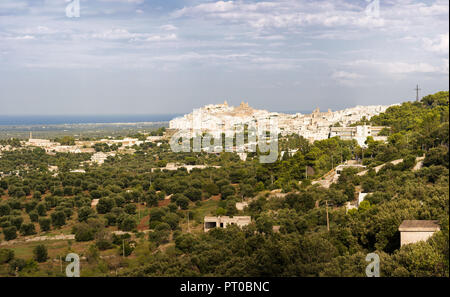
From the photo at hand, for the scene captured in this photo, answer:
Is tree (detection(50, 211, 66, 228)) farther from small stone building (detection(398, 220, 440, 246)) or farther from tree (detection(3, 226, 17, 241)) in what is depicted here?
small stone building (detection(398, 220, 440, 246))

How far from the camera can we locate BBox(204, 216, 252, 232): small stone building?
826 centimetres

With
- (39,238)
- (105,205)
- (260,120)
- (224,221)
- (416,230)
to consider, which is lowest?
(39,238)

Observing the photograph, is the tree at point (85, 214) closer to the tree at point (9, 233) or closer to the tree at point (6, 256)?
the tree at point (9, 233)

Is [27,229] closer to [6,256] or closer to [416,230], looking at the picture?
[6,256]

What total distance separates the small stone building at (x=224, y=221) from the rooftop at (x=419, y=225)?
143 inches

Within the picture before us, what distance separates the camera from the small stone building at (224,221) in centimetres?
826

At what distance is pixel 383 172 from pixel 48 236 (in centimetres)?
624

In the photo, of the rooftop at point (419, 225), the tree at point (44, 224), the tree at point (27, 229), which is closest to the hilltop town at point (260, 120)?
the tree at point (44, 224)

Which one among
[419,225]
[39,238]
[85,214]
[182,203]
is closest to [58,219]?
Answer: [85,214]

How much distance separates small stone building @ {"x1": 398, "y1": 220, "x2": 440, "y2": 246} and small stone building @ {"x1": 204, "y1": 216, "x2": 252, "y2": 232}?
367 centimetres

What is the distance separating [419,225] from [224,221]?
4286 mm

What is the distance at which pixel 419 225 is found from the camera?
4.73 metres

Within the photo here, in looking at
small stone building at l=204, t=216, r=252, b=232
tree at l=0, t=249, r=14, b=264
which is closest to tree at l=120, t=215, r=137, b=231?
small stone building at l=204, t=216, r=252, b=232
